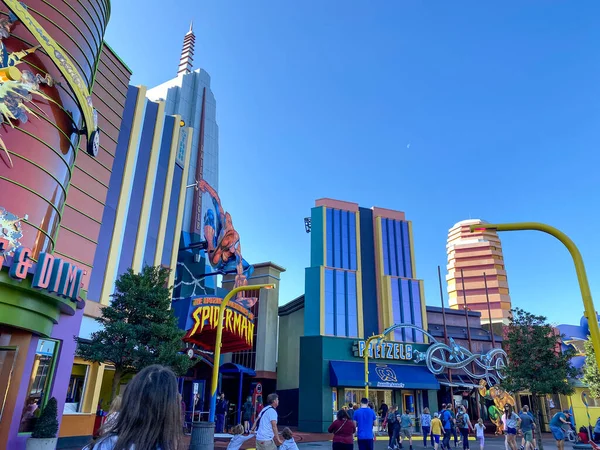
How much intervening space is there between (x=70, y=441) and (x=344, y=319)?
20072 millimetres

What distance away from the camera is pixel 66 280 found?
13562 millimetres

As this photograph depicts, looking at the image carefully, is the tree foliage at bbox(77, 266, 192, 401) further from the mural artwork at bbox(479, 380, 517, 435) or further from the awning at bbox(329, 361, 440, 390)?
the mural artwork at bbox(479, 380, 517, 435)

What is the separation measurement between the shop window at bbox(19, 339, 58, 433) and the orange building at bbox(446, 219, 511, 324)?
3076 inches

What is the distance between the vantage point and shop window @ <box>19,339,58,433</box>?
14.0 metres

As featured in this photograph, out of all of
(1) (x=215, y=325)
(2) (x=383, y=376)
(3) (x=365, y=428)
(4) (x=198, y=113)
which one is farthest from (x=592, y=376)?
(4) (x=198, y=113)

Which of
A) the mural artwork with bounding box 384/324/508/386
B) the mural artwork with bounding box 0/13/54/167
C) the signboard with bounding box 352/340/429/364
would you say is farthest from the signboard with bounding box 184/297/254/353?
the mural artwork with bounding box 0/13/54/167

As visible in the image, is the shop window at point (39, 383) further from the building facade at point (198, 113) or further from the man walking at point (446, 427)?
the building facade at point (198, 113)

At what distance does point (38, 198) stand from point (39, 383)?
614 cm

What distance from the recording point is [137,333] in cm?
1480

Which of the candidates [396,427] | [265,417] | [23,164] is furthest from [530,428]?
[23,164]

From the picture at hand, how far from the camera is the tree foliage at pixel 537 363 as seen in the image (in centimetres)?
2012

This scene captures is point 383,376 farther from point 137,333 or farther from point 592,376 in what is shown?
point 137,333

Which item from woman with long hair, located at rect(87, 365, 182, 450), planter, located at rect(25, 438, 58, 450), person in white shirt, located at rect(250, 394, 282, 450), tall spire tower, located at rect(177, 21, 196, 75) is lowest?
planter, located at rect(25, 438, 58, 450)

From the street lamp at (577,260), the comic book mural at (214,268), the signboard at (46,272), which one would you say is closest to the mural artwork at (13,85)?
the signboard at (46,272)
